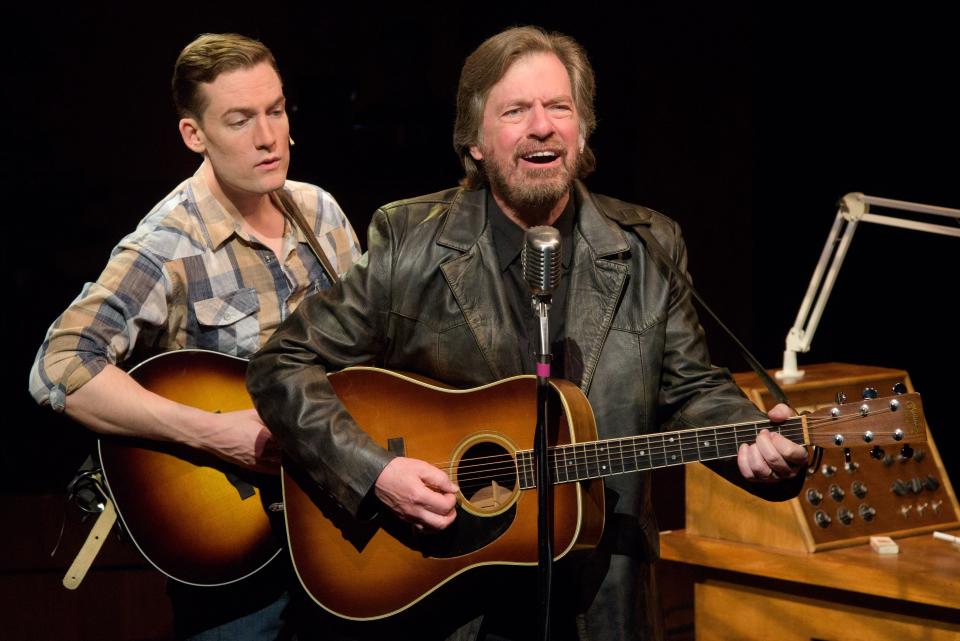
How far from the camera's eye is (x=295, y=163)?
503 cm

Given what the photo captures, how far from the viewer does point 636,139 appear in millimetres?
5383

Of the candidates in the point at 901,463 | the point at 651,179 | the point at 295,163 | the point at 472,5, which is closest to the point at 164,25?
the point at 295,163

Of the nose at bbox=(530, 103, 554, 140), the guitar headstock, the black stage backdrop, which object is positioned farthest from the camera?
the black stage backdrop

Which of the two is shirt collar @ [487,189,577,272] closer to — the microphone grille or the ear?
the microphone grille

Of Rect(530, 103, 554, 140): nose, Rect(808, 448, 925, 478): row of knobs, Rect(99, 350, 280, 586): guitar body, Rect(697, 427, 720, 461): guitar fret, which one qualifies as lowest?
Rect(808, 448, 925, 478): row of knobs

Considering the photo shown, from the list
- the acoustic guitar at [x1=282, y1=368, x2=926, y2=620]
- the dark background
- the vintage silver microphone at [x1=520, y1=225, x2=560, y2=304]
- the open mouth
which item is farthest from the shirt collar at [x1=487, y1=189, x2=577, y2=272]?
the dark background

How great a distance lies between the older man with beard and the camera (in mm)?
2646

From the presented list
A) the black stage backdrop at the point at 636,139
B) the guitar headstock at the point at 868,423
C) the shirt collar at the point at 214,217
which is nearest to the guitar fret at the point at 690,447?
the guitar headstock at the point at 868,423

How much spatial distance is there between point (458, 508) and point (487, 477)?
10 centimetres

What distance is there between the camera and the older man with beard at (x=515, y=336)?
265 cm

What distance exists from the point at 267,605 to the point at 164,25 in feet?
9.23

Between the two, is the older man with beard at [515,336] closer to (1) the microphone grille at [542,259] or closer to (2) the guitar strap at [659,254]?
(2) the guitar strap at [659,254]

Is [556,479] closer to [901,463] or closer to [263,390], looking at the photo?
[263,390]

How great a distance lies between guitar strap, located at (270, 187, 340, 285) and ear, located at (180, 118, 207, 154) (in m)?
0.27
